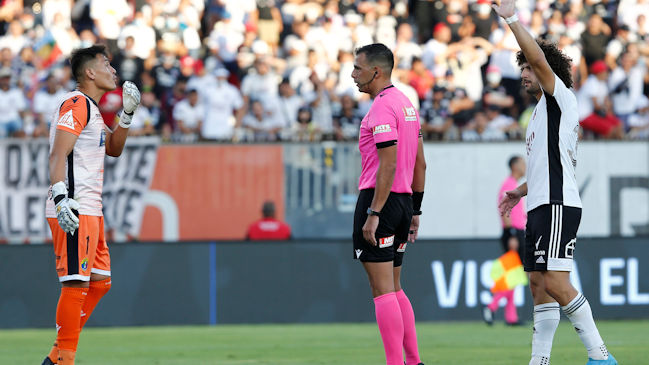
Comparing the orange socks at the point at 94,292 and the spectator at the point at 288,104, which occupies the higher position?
the spectator at the point at 288,104

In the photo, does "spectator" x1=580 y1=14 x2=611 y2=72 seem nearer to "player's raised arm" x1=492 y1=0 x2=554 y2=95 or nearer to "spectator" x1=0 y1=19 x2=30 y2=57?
"spectator" x1=0 y1=19 x2=30 y2=57

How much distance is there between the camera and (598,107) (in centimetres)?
1919

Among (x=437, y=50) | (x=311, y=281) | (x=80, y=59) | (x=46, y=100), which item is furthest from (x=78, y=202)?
(x=437, y=50)

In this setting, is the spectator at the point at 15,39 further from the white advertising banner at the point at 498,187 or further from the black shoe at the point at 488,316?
the black shoe at the point at 488,316

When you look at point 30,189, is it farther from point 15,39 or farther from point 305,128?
point 305,128

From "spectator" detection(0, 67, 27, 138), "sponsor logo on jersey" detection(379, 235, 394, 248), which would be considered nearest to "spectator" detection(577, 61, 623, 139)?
"spectator" detection(0, 67, 27, 138)

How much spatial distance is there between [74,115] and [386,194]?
2.32m

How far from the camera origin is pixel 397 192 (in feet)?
26.7

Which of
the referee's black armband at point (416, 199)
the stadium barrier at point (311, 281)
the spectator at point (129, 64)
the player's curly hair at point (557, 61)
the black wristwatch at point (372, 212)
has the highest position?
the spectator at point (129, 64)

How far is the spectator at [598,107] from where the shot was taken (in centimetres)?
1845

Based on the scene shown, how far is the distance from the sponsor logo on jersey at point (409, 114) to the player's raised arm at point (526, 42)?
39.0 inches

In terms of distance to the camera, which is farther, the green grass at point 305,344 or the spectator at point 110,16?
the spectator at point 110,16

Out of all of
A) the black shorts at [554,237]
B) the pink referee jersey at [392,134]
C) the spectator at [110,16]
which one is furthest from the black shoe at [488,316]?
the spectator at [110,16]

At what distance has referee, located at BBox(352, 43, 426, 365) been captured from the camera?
25.9 ft
